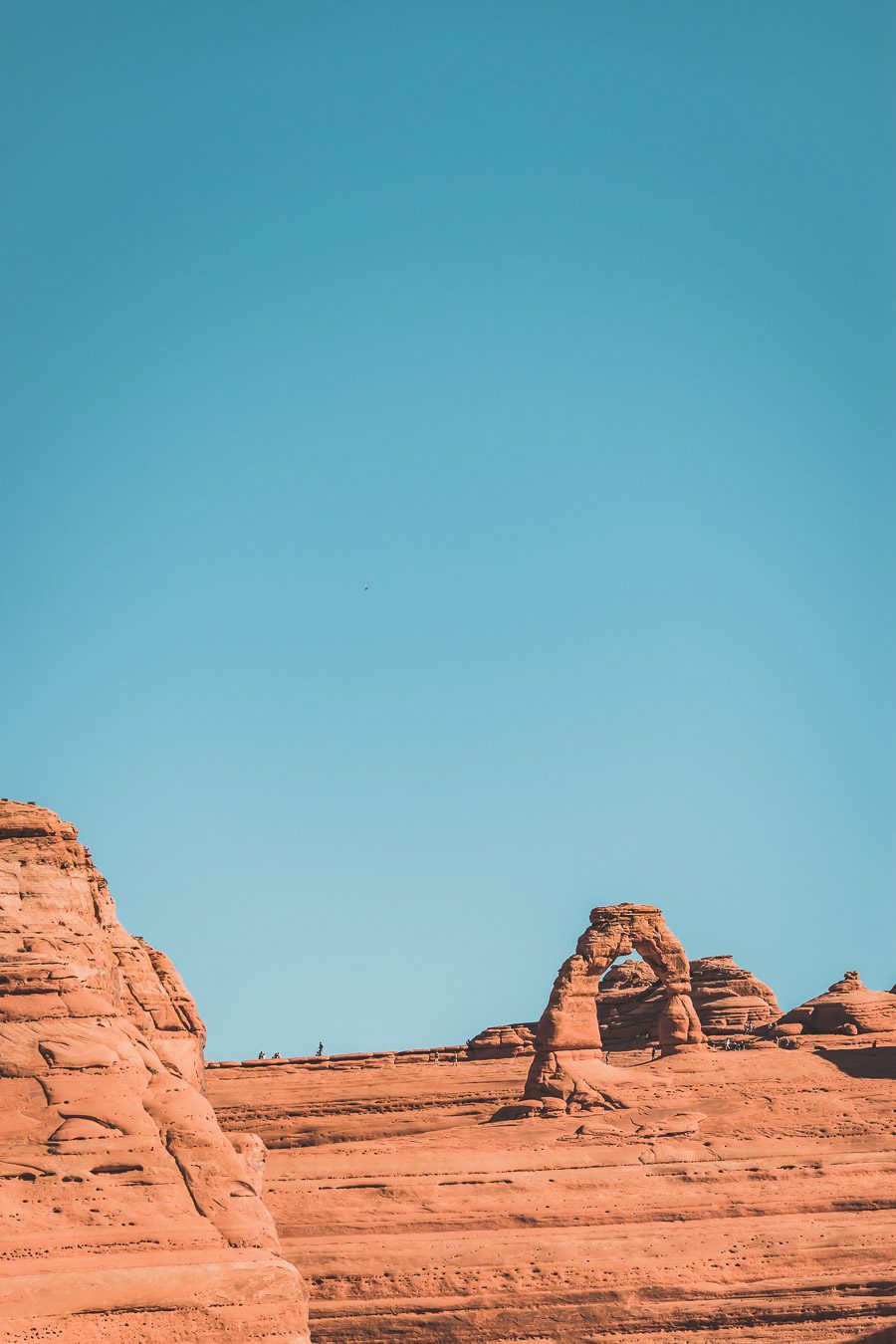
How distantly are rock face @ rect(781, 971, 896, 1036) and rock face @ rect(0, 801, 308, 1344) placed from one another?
24177 mm

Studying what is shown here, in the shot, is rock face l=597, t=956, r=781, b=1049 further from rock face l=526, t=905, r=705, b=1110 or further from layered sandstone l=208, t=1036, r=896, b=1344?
layered sandstone l=208, t=1036, r=896, b=1344

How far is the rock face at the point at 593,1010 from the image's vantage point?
142 feet

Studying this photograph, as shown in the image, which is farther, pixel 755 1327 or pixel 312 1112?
pixel 312 1112

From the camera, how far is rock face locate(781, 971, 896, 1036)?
50.4m

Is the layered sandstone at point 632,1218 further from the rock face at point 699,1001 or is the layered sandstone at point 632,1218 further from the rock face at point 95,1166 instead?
the rock face at point 699,1001

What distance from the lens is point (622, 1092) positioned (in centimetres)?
4275

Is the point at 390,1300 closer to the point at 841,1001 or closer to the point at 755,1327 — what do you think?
the point at 755,1327

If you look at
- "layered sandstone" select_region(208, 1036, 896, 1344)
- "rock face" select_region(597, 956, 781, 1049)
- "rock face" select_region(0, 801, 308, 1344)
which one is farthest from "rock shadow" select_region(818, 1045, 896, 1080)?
"rock face" select_region(0, 801, 308, 1344)

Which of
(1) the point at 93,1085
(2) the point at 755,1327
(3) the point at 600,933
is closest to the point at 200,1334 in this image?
(1) the point at 93,1085

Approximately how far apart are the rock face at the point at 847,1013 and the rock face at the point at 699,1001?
232 inches

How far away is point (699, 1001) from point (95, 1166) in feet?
126

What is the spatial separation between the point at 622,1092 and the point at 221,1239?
17.9m

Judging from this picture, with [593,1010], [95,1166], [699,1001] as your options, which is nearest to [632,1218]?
[593,1010]

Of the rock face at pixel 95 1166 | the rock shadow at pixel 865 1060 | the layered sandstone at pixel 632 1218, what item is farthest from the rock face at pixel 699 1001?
the rock face at pixel 95 1166
